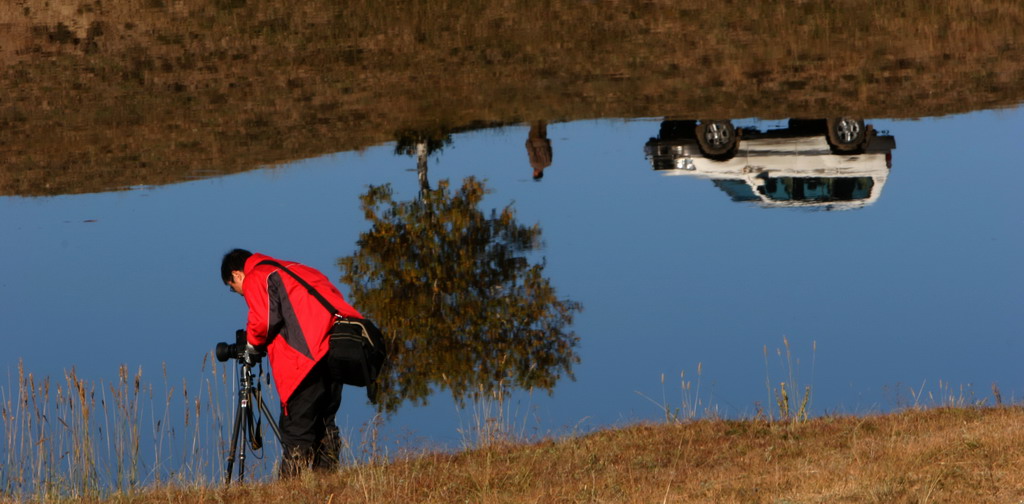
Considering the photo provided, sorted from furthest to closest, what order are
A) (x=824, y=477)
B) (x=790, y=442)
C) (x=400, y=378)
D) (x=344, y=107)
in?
1. (x=344, y=107)
2. (x=400, y=378)
3. (x=790, y=442)
4. (x=824, y=477)

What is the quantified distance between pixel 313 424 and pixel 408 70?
19.8 metres

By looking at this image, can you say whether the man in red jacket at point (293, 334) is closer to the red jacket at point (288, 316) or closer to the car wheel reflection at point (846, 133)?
the red jacket at point (288, 316)

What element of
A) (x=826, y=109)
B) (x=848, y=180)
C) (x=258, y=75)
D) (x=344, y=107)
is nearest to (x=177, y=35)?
(x=258, y=75)

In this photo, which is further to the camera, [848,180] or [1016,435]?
[848,180]

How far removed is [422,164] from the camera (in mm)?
22031

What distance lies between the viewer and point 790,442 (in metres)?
10.0

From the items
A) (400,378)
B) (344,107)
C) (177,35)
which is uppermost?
(177,35)

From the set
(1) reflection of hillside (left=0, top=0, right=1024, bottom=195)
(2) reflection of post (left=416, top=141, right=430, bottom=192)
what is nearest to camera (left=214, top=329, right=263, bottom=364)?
(2) reflection of post (left=416, top=141, right=430, bottom=192)

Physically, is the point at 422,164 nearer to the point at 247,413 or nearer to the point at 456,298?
the point at 456,298

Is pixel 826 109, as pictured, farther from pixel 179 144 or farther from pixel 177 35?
pixel 177 35

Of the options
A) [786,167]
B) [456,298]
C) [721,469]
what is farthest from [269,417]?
[786,167]

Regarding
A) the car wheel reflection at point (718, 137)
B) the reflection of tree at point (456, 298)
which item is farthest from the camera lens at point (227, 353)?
the car wheel reflection at point (718, 137)

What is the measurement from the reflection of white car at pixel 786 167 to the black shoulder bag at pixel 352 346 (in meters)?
12.2

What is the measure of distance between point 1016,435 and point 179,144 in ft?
59.5
